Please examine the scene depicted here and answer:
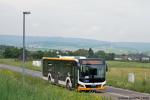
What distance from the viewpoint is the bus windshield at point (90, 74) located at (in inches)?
1267

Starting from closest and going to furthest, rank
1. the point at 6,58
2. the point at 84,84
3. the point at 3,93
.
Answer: the point at 3,93 < the point at 84,84 < the point at 6,58

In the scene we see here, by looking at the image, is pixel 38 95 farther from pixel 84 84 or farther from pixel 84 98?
pixel 84 84

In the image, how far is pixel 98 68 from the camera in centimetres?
3247

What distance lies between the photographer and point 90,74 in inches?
1271

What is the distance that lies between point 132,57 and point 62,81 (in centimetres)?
8953

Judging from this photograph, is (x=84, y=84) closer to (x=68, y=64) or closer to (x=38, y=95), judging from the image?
(x=68, y=64)

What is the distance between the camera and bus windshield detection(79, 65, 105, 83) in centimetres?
3219

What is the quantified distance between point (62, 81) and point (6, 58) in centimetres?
9569

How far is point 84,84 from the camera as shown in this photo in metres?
32.2

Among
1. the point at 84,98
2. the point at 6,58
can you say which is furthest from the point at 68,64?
the point at 6,58

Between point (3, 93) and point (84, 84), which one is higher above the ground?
point (3, 93)

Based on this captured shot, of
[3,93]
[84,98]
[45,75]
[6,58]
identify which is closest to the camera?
[3,93]

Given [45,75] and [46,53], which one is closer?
[45,75]

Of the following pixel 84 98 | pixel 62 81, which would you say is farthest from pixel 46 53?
pixel 84 98
